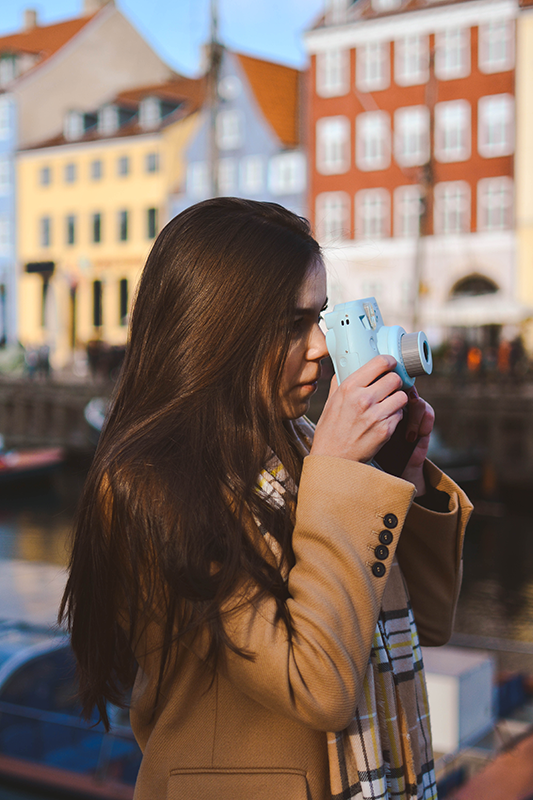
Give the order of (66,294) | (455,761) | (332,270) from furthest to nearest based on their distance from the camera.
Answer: (66,294) < (455,761) < (332,270)

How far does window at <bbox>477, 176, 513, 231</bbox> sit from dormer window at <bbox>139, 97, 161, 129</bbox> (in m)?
14.7

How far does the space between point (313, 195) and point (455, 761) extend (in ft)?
99.7

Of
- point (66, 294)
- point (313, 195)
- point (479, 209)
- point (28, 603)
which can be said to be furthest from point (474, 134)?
point (28, 603)

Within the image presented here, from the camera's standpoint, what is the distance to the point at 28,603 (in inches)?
197

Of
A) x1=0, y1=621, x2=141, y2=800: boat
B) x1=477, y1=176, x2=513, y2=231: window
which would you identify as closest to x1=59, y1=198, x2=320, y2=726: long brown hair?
x1=0, y1=621, x2=141, y2=800: boat

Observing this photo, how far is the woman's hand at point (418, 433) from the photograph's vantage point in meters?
1.55

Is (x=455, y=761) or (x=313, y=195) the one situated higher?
(x=313, y=195)

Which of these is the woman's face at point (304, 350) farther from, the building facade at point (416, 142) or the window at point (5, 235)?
the window at point (5, 235)

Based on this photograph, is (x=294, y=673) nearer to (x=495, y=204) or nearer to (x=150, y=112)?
(x=495, y=204)

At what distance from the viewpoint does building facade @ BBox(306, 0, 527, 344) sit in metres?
29.5

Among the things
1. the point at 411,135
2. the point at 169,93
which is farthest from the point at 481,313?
the point at 169,93

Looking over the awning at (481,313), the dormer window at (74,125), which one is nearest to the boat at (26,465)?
the awning at (481,313)

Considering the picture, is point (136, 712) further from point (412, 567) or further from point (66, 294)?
point (66, 294)

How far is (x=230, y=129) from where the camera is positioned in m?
35.1
